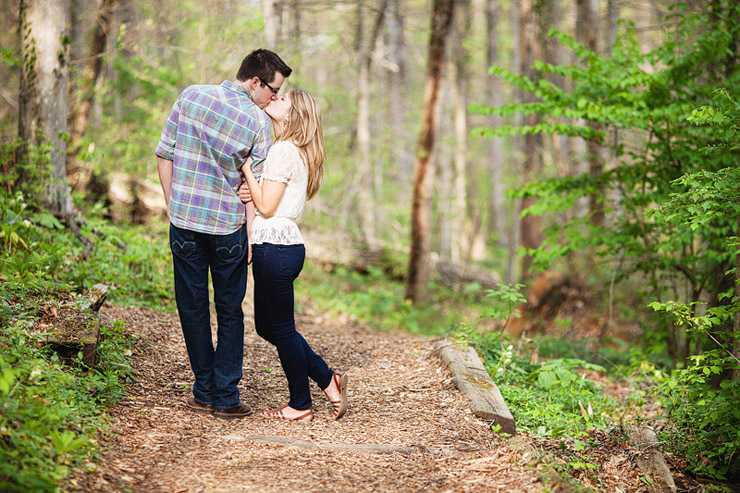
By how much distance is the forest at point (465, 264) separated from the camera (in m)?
4.03

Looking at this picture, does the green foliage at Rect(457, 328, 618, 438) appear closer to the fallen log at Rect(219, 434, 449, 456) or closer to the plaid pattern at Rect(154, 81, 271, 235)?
the fallen log at Rect(219, 434, 449, 456)

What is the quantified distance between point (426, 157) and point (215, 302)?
748cm

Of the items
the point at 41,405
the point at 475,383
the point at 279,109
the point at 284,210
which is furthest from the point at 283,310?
the point at 475,383

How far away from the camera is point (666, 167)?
6621 millimetres

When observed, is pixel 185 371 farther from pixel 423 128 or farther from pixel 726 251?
pixel 423 128

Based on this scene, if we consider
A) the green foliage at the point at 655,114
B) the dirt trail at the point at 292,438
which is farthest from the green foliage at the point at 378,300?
the dirt trail at the point at 292,438

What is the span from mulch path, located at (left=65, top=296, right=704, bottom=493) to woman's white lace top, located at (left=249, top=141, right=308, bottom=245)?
1252 millimetres

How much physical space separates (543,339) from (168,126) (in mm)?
6268

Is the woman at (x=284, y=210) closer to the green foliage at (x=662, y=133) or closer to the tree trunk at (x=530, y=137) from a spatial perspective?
the green foliage at (x=662, y=133)

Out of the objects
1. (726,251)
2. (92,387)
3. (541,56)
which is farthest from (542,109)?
(541,56)

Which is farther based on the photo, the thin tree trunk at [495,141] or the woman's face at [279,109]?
the thin tree trunk at [495,141]

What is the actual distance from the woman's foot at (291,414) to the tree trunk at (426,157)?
7292mm

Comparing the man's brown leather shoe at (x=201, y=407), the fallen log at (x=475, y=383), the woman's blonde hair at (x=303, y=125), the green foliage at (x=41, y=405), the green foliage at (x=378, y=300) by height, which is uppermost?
the woman's blonde hair at (x=303, y=125)

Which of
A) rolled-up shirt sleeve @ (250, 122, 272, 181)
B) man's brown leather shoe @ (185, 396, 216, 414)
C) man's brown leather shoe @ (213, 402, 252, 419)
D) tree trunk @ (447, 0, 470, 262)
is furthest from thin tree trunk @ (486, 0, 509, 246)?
man's brown leather shoe @ (185, 396, 216, 414)
